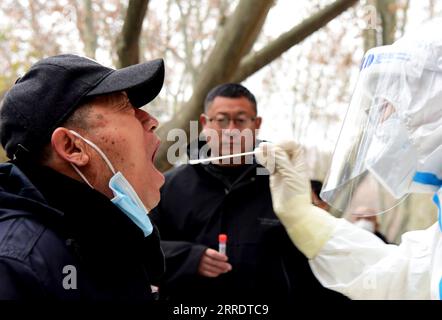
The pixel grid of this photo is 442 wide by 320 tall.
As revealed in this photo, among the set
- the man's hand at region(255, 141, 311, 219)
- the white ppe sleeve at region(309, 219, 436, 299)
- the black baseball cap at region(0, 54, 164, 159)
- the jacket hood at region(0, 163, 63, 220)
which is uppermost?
the black baseball cap at region(0, 54, 164, 159)

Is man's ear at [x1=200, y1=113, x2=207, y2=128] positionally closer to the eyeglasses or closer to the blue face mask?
the eyeglasses

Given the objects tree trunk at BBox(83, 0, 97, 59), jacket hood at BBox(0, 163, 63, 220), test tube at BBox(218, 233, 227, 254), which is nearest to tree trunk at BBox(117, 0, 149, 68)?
test tube at BBox(218, 233, 227, 254)

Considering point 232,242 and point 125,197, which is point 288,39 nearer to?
point 232,242

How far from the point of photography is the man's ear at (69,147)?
4.50 ft

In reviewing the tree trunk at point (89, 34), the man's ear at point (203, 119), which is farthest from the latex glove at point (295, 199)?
the tree trunk at point (89, 34)

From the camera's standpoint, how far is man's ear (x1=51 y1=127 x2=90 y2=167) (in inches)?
54.0

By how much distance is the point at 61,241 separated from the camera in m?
1.29

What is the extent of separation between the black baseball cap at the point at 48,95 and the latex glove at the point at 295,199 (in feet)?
4.46

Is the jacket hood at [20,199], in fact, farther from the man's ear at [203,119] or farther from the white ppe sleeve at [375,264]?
the man's ear at [203,119]

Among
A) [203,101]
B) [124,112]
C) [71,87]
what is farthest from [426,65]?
[203,101]

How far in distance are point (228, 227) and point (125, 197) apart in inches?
60.2

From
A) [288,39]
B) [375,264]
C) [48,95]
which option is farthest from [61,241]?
[288,39]

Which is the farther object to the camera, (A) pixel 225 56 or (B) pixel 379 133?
(A) pixel 225 56

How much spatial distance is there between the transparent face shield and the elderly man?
84 cm
